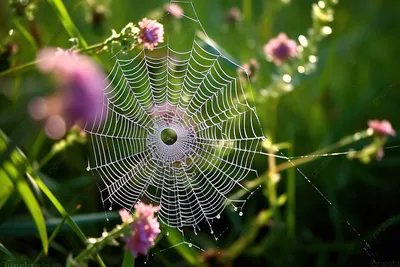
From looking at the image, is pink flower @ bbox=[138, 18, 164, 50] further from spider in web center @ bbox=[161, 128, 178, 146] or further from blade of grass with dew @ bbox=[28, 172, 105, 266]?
spider in web center @ bbox=[161, 128, 178, 146]

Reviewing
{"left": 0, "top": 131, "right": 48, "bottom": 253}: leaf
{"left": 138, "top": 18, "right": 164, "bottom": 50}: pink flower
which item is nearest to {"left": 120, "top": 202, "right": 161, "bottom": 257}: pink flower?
{"left": 0, "top": 131, "right": 48, "bottom": 253}: leaf

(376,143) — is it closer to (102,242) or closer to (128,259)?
(128,259)

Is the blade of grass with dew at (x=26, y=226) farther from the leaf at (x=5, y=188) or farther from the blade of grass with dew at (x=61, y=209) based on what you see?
the blade of grass with dew at (x=61, y=209)

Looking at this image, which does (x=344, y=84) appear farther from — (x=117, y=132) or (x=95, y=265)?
(x=95, y=265)

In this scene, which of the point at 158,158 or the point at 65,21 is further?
the point at 158,158

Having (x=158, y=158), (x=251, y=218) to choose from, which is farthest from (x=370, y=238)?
(x=158, y=158)
